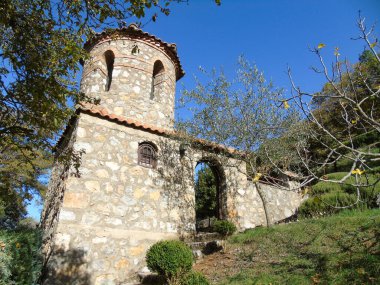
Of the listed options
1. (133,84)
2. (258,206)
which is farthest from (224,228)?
(133,84)

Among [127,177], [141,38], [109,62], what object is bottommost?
[127,177]

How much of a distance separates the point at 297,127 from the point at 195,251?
557cm

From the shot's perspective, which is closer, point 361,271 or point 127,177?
point 361,271

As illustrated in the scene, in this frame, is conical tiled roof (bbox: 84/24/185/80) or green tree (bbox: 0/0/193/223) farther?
conical tiled roof (bbox: 84/24/185/80)

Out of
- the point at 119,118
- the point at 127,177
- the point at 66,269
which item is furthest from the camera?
the point at 119,118

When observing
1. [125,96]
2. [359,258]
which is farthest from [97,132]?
[359,258]

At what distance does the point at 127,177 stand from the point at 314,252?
4876 mm

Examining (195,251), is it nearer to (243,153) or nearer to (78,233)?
(78,233)

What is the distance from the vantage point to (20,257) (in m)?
5.73

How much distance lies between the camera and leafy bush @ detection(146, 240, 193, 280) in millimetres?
6335

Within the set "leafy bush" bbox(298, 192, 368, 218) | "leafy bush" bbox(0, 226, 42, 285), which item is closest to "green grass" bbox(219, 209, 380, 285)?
"leafy bush" bbox(298, 192, 368, 218)

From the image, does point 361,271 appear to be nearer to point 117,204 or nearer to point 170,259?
point 170,259

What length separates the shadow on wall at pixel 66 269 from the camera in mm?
6457

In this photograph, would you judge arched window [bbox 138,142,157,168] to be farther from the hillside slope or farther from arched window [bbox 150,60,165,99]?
the hillside slope
